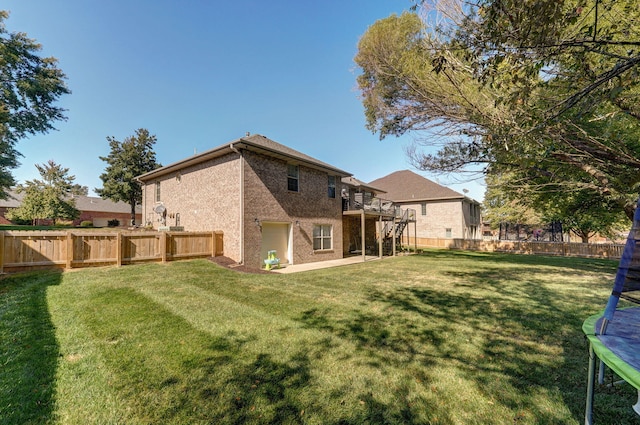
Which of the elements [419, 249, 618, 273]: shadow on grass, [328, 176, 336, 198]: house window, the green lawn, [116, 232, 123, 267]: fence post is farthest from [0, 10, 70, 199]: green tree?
[419, 249, 618, 273]: shadow on grass

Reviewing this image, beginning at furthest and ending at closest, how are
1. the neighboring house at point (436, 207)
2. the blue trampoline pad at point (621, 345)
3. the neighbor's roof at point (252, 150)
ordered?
the neighboring house at point (436, 207), the neighbor's roof at point (252, 150), the blue trampoline pad at point (621, 345)

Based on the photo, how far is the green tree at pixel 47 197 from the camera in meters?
28.2

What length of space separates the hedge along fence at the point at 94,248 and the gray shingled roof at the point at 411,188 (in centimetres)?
2383

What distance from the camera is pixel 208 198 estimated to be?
13.6 metres

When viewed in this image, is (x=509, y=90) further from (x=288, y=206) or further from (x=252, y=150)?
(x=288, y=206)

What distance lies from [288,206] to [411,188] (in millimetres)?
21740


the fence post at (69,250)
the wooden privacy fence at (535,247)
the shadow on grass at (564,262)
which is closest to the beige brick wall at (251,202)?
the fence post at (69,250)

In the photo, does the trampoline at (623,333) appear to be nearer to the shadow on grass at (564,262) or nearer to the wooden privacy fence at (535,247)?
the shadow on grass at (564,262)

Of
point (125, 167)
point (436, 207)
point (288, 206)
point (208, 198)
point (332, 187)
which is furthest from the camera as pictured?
point (125, 167)

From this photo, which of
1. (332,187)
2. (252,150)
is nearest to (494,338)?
(252,150)

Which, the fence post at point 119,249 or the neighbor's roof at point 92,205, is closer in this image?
the fence post at point 119,249

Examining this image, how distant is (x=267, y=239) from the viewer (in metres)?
13.2

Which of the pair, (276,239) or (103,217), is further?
(103,217)

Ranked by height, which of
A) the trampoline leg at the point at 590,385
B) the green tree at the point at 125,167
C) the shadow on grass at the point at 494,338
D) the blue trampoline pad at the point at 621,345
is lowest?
the shadow on grass at the point at 494,338
